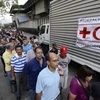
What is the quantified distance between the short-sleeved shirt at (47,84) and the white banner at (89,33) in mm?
2850

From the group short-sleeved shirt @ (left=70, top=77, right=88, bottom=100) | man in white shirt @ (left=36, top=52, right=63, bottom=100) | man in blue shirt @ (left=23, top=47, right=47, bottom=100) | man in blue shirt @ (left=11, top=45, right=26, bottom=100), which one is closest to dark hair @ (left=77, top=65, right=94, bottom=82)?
short-sleeved shirt @ (left=70, top=77, right=88, bottom=100)

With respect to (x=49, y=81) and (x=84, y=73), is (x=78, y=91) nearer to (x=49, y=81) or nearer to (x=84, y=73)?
(x=84, y=73)

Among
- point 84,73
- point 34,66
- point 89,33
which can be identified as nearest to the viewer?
point 84,73

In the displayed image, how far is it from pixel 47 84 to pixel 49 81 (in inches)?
2.1

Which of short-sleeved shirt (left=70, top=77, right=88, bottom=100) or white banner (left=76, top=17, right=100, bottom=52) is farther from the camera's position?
white banner (left=76, top=17, right=100, bottom=52)

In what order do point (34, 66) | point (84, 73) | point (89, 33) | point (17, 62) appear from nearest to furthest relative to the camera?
point (84, 73) < point (34, 66) < point (17, 62) < point (89, 33)

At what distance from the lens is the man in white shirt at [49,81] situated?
2.52 m

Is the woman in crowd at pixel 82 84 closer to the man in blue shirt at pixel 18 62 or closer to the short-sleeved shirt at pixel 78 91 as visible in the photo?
the short-sleeved shirt at pixel 78 91

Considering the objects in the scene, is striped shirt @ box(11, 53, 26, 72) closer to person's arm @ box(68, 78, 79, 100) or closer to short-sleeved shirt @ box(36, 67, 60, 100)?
short-sleeved shirt @ box(36, 67, 60, 100)

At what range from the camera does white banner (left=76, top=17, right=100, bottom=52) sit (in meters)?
5.12

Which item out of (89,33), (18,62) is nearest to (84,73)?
(18,62)

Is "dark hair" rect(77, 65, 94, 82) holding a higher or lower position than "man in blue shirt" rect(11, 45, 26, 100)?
higher

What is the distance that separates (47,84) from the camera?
2.52 m

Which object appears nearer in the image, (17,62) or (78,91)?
(78,91)
